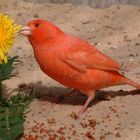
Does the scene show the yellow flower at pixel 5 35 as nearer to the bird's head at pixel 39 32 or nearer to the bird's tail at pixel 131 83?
the bird's head at pixel 39 32

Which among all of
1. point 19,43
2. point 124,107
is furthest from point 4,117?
point 19,43

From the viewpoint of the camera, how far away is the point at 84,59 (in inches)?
143

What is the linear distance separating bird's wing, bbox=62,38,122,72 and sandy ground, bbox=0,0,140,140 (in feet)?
0.91

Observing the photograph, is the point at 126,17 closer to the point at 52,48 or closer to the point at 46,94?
the point at 46,94

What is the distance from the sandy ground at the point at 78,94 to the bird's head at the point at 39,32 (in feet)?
1.62

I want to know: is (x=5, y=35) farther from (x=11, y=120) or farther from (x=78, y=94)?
(x=78, y=94)

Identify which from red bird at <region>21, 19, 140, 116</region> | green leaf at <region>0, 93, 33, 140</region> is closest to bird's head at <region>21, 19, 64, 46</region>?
red bird at <region>21, 19, 140, 116</region>

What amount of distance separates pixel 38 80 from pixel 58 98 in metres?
0.37

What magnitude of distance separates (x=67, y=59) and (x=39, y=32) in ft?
0.79

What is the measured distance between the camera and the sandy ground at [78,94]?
347 centimetres

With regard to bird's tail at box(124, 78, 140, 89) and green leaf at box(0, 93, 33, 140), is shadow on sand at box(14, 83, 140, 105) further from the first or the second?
green leaf at box(0, 93, 33, 140)

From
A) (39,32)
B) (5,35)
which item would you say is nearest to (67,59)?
(39,32)

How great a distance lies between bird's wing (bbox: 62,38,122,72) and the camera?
358cm

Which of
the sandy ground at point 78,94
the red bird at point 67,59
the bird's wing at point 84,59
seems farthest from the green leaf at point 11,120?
the bird's wing at point 84,59
